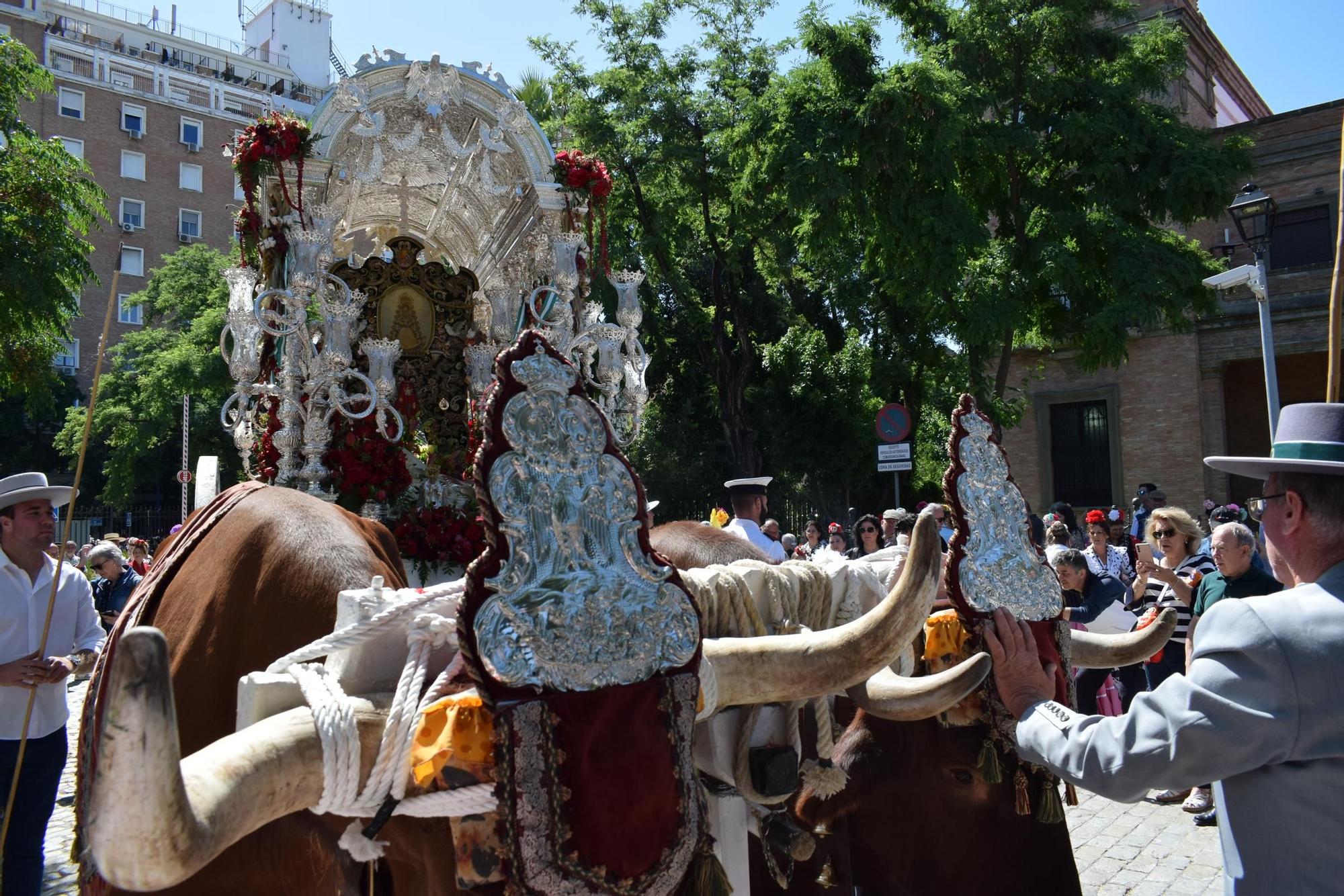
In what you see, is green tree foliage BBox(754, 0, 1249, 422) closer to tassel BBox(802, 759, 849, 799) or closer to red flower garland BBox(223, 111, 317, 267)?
red flower garland BBox(223, 111, 317, 267)

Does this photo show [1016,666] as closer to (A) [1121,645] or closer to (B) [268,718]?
(A) [1121,645]

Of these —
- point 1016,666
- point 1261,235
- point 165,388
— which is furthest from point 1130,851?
point 165,388

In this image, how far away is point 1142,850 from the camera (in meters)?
6.30

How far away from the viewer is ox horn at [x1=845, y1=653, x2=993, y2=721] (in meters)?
→ 2.55

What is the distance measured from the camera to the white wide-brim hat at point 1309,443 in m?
2.20

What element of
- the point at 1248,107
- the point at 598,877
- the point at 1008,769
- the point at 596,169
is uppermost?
the point at 1248,107

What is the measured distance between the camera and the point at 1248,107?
3347 cm

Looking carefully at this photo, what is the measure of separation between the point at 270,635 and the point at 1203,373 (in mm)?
26702

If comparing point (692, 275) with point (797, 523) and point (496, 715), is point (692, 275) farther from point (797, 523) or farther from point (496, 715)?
point (496, 715)

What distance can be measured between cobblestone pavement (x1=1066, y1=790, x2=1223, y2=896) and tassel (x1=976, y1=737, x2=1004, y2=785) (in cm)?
249

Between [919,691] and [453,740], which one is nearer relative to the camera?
[453,740]

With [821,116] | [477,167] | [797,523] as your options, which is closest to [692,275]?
[797,523]

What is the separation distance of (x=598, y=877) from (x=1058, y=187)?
636 inches

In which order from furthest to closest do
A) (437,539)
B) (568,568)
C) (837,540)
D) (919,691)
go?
1. (837,540)
2. (437,539)
3. (919,691)
4. (568,568)
